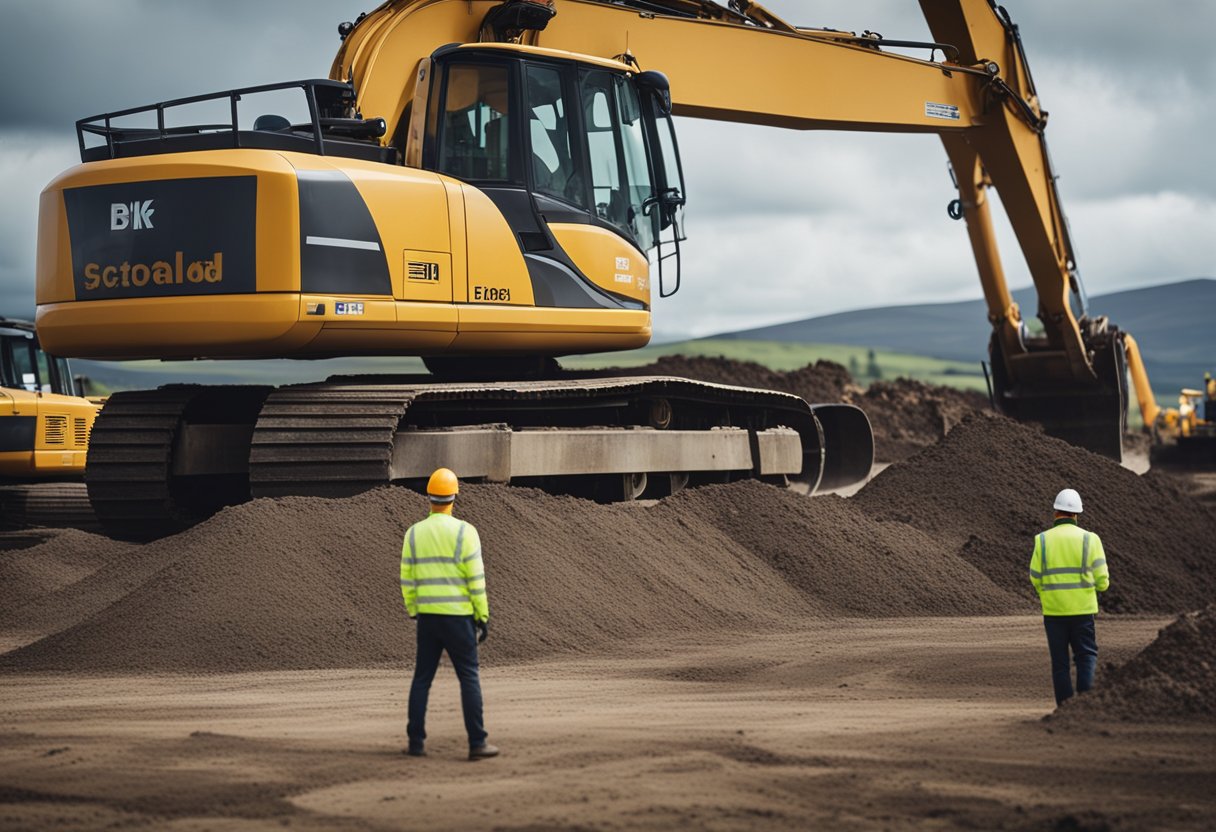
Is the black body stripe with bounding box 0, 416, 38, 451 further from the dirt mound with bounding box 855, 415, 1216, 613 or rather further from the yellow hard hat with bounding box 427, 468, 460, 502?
the yellow hard hat with bounding box 427, 468, 460, 502

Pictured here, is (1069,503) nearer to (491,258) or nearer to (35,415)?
(491,258)

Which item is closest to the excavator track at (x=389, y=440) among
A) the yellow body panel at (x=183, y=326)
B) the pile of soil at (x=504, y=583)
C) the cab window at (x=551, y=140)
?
the pile of soil at (x=504, y=583)

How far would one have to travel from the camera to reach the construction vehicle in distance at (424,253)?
452 inches

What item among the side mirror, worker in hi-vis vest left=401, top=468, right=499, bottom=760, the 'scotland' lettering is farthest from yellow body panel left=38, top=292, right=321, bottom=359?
worker in hi-vis vest left=401, top=468, right=499, bottom=760

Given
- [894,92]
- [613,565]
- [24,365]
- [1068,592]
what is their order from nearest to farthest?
[1068,592] < [613,565] < [894,92] < [24,365]

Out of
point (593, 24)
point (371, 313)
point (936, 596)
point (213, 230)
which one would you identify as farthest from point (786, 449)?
point (213, 230)

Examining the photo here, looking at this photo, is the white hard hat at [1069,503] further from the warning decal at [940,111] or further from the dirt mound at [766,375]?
the dirt mound at [766,375]

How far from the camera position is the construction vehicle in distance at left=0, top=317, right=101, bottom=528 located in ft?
59.0

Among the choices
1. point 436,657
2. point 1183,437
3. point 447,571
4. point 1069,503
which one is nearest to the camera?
point 447,571

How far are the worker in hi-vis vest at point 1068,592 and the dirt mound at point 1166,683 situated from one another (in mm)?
242

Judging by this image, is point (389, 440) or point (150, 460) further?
point (150, 460)

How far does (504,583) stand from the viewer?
11.7 meters

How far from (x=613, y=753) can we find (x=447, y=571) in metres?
A: 1.15

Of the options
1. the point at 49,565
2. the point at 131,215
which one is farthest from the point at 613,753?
the point at 49,565
